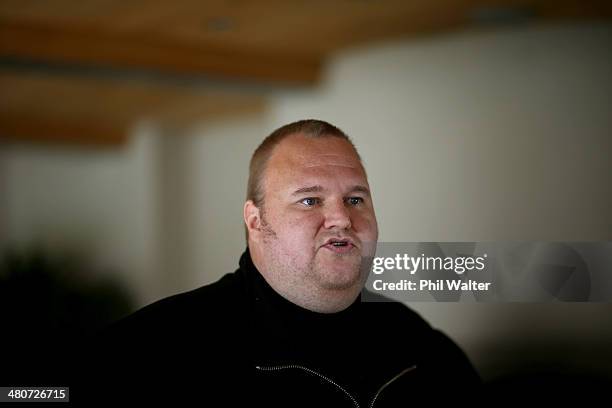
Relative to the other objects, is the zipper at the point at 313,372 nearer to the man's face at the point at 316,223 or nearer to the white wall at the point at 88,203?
the man's face at the point at 316,223

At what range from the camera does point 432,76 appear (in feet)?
6.97

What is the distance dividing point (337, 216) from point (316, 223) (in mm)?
29

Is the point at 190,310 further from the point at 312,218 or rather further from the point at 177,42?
the point at 177,42

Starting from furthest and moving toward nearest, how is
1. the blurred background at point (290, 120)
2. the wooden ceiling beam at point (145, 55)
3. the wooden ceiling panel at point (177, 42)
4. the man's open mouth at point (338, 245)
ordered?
1. the wooden ceiling beam at point (145, 55)
2. the wooden ceiling panel at point (177, 42)
3. the blurred background at point (290, 120)
4. the man's open mouth at point (338, 245)

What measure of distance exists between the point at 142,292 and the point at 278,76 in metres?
1.00

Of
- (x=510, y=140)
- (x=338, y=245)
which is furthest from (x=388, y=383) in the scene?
(x=510, y=140)

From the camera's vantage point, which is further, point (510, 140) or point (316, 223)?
point (510, 140)

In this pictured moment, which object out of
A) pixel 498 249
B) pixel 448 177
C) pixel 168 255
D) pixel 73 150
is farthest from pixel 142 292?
pixel 498 249

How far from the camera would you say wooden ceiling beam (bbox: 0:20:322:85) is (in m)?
2.35

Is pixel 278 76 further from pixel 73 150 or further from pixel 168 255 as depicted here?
pixel 168 255

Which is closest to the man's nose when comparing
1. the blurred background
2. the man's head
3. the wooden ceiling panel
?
the man's head

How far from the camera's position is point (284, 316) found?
1040mm

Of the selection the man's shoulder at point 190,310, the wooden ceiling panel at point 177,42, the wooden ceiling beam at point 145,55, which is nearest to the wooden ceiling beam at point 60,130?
the wooden ceiling panel at point 177,42

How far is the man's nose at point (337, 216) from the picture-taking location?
99cm
